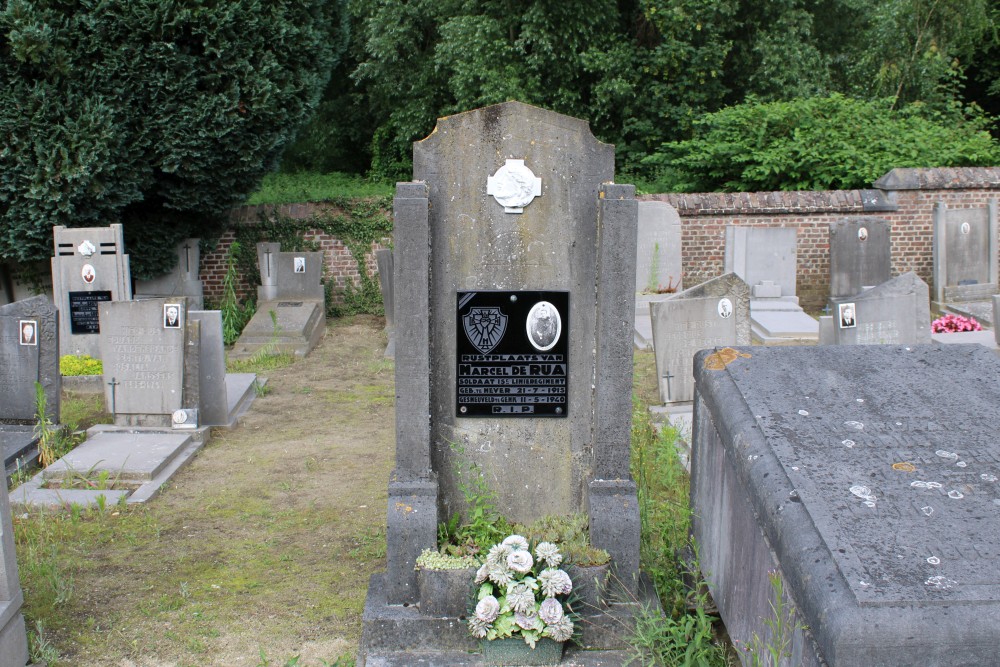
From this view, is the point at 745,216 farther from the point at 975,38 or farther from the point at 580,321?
the point at 580,321

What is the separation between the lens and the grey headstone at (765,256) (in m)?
13.4

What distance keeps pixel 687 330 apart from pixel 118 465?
5003 mm

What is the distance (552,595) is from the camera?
13.6 ft

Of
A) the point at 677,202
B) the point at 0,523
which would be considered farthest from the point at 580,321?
the point at 677,202

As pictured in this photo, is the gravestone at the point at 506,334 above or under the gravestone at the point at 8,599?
above

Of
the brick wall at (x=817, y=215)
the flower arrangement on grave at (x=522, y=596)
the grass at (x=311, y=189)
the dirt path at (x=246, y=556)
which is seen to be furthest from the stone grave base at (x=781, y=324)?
the flower arrangement on grave at (x=522, y=596)

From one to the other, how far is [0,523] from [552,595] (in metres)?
2.54

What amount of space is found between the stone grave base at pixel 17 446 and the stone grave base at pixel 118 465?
0.36 m

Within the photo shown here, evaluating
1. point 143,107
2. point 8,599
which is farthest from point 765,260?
point 8,599

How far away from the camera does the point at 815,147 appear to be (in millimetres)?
15812

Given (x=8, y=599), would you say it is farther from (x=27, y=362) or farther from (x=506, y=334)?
(x=27, y=362)

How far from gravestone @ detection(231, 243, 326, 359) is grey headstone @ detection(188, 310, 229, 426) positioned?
3.30 metres

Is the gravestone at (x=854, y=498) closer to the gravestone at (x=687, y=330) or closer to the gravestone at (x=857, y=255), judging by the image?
the gravestone at (x=687, y=330)

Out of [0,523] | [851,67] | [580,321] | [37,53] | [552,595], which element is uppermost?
[851,67]
